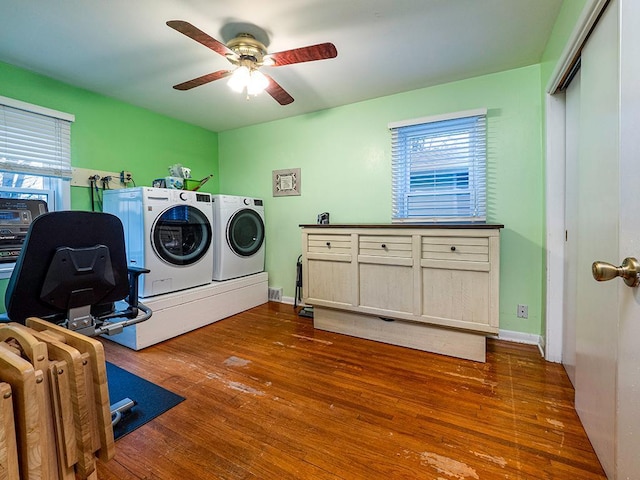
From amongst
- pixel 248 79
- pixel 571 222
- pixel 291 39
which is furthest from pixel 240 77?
pixel 571 222

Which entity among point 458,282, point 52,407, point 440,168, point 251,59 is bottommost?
point 52,407

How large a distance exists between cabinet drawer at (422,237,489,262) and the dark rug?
1.92 metres

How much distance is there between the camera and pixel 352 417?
1512 millimetres

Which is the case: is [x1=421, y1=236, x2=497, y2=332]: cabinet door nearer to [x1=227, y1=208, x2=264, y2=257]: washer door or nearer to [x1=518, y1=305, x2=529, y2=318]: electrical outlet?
[x1=518, y1=305, x2=529, y2=318]: electrical outlet

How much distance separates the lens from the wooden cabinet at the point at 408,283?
6.66 feet

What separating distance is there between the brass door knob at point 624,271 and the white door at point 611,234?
3 cm

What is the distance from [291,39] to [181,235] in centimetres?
193

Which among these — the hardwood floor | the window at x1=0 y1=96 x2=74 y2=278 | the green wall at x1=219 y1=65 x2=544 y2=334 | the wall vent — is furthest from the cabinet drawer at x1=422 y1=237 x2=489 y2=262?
the window at x1=0 y1=96 x2=74 y2=278

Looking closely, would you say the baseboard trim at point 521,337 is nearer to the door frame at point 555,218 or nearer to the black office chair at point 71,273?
the door frame at point 555,218

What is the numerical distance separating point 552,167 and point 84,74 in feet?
12.2

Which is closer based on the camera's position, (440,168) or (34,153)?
(34,153)

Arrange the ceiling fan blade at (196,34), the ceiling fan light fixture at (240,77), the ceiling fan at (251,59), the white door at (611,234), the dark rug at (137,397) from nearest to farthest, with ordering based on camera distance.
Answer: the white door at (611,234) < the ceiling fan blade at (196,34) < the dark rug at (137,397) < the ceiling fan at (251,59) < the ceiling fan light fixture at (240,77)

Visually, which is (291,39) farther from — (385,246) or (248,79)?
(385,246)

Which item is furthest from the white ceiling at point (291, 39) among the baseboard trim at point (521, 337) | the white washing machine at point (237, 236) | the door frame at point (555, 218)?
the baseboard trim at point (521, 337)
